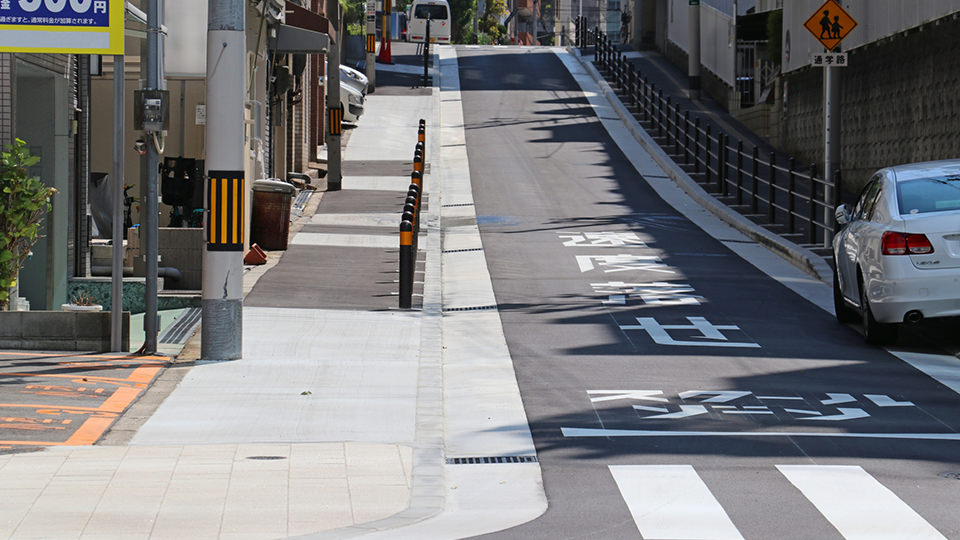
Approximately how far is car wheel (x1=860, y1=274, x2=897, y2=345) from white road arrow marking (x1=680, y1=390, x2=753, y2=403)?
275 cm

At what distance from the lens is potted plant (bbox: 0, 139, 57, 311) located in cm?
1334

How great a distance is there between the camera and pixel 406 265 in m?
16.0

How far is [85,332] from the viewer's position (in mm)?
13156

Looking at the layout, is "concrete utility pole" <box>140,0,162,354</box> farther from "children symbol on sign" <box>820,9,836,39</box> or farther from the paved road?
"children symbol on sign" <box>820,9,836,39</box>

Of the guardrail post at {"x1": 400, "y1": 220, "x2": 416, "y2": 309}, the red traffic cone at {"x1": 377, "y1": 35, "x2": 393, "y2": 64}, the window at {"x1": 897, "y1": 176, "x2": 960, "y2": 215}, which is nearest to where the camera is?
the window at {"x1": 897, "y1": 176, "x2": 960, "y2": 215}

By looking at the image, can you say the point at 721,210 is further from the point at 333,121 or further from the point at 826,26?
the point at 333,121

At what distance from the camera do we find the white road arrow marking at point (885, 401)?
1077 cm

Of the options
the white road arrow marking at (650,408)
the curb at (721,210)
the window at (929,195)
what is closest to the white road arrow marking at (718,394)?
the white road arrow marking at (650,408)

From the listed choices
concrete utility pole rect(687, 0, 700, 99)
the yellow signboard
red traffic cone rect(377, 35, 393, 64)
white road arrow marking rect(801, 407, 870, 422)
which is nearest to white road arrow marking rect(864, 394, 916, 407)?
white road arrow marking rect(801, 407, 870, 422)

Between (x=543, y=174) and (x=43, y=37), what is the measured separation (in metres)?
20.9

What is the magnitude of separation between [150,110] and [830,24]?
424 inches

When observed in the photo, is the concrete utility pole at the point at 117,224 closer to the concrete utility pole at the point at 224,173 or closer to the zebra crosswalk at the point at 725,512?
the concrete utility pole at the point at 224,173

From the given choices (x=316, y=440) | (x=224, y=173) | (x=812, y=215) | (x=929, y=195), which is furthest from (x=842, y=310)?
(x=316, y=440)

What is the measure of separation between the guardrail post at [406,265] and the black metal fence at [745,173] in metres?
6.93
